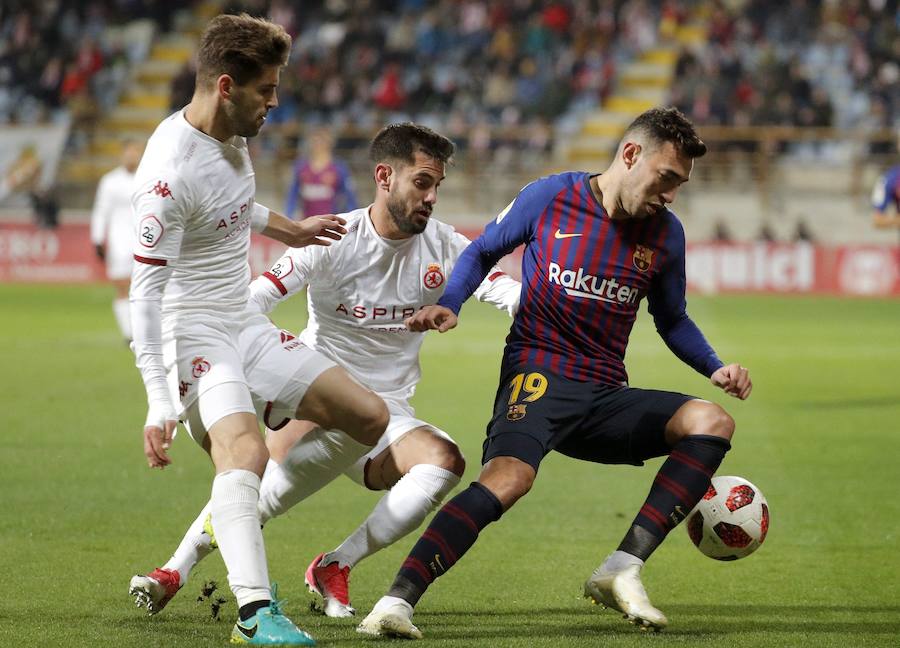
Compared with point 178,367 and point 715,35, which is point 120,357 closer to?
point 178,367

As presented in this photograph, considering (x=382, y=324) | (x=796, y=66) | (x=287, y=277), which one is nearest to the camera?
(x=287, y=277)

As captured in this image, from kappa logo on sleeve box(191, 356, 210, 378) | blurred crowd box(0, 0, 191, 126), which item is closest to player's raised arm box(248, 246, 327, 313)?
kappa logo on sleeve box(191, 356, 210, 378)

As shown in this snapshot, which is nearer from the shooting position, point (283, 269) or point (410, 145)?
point (410, 145)

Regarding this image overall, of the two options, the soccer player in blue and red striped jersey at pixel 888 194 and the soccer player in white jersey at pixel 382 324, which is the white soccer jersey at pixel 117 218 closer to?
the soccer player in blue and red striped jersey at pixel 888 194

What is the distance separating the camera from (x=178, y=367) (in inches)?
184

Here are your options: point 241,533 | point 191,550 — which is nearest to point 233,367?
point 241,533

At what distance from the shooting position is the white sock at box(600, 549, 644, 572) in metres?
4.59

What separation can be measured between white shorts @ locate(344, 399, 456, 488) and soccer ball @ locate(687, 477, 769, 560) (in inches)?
39.0

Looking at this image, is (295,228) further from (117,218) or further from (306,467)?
Answer: (117,218)

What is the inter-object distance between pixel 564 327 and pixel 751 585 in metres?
1.38

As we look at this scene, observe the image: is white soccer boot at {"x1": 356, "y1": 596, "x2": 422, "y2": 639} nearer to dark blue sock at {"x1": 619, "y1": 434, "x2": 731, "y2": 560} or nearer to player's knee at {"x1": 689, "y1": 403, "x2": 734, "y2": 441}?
dark blue sock at {"x1": 619, "y1": 434, "x2": 731, "y2": 560}

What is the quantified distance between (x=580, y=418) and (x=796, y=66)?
71.2ft

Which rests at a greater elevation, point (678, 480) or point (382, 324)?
point (382, 324)

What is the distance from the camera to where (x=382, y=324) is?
5.50 meters
